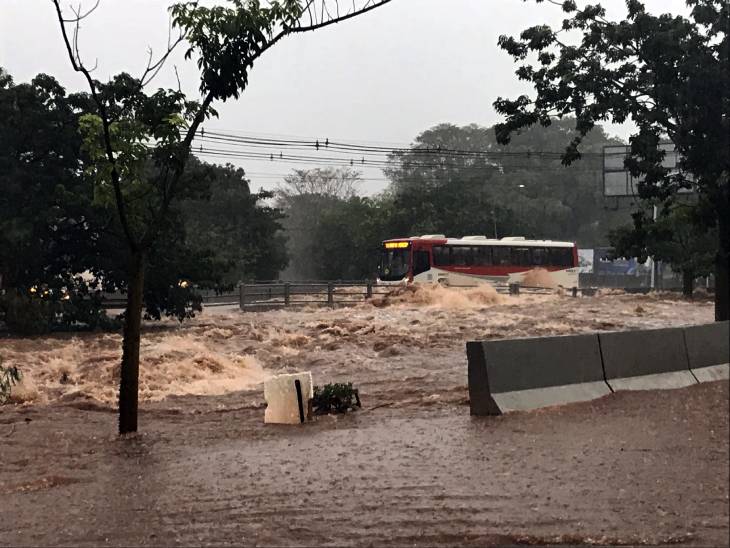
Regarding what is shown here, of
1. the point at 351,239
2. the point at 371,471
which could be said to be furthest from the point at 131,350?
the point at 351,239

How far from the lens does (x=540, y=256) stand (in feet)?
196

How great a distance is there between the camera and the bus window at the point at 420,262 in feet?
177

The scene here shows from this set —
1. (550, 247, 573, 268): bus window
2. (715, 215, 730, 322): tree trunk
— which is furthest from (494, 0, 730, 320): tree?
(550, 247, 573, 268): bus window

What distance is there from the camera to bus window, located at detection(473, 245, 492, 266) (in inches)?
2237

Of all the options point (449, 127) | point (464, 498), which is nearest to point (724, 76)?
point (464, 498)

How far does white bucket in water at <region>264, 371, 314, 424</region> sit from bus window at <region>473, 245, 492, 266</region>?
44120mm

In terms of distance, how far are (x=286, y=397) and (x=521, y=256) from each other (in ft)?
153

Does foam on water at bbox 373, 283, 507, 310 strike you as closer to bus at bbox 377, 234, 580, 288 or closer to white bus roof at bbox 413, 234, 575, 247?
bus at bbox 377, 234, 580, 288

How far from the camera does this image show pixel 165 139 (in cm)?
1252

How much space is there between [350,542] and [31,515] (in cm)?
318

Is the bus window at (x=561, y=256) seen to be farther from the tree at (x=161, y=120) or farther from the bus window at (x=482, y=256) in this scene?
the tree at (x=161, y=120)

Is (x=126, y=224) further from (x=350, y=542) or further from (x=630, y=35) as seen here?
(x=630, y=35)

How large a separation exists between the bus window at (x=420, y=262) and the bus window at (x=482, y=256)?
144 inches

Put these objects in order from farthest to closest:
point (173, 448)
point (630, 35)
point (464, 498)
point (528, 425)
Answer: point (630, 35)
point (173, 448)
point (528, 425)
point (464, 498)
